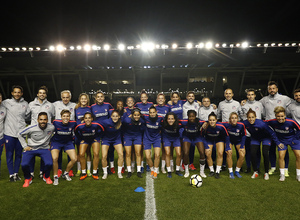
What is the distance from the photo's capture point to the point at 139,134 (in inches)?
187

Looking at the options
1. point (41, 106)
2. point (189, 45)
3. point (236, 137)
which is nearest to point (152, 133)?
point (236, 137)

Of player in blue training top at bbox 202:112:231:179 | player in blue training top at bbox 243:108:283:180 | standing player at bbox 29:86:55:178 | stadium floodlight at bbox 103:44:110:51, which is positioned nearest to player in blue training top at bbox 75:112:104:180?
standing player at bbox 29:86:55:178

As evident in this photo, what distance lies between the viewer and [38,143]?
4.10m

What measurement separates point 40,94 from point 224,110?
4506mm

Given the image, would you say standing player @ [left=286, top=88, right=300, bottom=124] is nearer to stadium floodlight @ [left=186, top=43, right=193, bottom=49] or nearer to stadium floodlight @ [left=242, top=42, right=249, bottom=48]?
stadium floodlight @ [left=186, top=43, right=193, bottom=49]

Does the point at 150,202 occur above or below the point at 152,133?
below

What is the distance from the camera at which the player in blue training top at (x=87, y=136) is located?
173 inches

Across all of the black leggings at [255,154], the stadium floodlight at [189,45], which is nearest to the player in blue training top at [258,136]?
the black leggings at [255,154]

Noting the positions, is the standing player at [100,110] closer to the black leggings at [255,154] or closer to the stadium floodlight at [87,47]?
the black leggings at [255,154]

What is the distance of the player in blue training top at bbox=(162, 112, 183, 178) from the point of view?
4488 mm

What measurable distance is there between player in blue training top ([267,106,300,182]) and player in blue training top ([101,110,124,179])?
3.47 meters

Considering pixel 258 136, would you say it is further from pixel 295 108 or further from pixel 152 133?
pixel 152 133

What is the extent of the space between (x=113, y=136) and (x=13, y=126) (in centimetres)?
216

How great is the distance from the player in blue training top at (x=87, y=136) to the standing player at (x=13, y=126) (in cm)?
127
